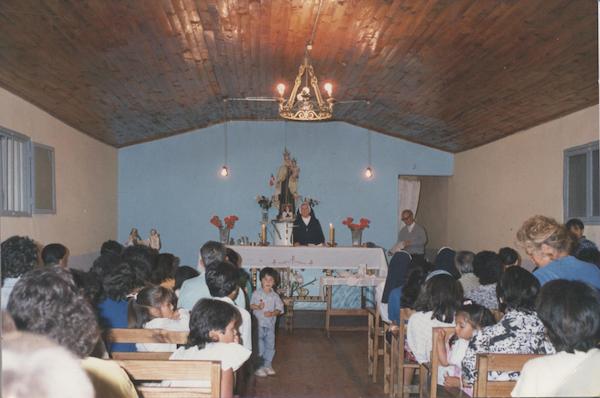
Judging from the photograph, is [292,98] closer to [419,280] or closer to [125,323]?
[419,280]

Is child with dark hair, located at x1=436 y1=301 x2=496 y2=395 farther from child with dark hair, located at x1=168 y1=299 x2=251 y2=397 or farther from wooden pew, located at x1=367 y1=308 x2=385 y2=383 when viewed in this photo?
wooden pew, located at x1=367 y1=308 x2=385 y2=383

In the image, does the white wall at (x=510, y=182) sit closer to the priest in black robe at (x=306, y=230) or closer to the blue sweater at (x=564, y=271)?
the priest in black robe at (x=306, y=230)

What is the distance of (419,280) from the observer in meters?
5.13

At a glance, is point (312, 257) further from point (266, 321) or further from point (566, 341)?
point (566, 341)

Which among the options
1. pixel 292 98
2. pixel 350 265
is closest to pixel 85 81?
pixel 292 98

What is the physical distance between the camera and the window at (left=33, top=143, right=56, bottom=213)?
24.1 ft

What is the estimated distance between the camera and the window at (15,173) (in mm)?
6480

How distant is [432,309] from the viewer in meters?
4.36

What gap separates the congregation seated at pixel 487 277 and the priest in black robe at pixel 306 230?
5.58 m

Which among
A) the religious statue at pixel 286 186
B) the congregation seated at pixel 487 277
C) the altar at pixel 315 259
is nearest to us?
the congregation seated at pixel 487 277

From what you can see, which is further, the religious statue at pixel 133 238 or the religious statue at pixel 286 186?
the religious statue at pixel 286 186

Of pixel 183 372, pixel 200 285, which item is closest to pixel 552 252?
pixel 183 372

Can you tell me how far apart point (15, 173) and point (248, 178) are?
5.43 meters

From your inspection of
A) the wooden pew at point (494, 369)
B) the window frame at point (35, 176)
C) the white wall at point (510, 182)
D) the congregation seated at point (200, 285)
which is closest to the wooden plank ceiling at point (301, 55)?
the white wall at point (510, 182)
